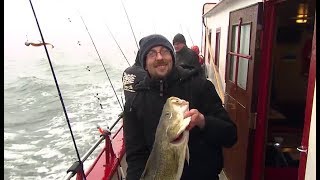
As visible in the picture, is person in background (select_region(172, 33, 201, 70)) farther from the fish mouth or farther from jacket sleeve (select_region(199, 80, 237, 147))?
the fish mouth

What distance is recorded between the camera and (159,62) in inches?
96.8

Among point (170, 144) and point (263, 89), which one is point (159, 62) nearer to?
point (170, 144)

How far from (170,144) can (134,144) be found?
525 millimetres

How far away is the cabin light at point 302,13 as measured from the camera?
6.22 m

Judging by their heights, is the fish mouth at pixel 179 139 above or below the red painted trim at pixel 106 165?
above

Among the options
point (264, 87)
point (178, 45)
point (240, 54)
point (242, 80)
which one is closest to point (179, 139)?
point (264, 87)

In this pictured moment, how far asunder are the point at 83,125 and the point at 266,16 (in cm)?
1252

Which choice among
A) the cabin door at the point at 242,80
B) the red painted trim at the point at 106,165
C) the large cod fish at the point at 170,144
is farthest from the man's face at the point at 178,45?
the large cod fish at the point at 170,144

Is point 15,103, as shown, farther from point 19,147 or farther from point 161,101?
point 161,101

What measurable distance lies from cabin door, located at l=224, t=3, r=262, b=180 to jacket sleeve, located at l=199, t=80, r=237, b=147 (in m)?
1.44

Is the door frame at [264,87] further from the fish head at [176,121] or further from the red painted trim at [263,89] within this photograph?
A: the fish head at [176,121]

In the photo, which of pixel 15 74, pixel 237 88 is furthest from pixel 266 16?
pixel 15 74

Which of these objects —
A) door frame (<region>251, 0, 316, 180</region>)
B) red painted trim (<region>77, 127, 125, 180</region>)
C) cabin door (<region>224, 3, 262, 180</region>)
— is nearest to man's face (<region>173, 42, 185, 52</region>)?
cabin door (<region>224, 3, 262, 180</region>)

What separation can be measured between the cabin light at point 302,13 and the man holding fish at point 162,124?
14.2 ft
